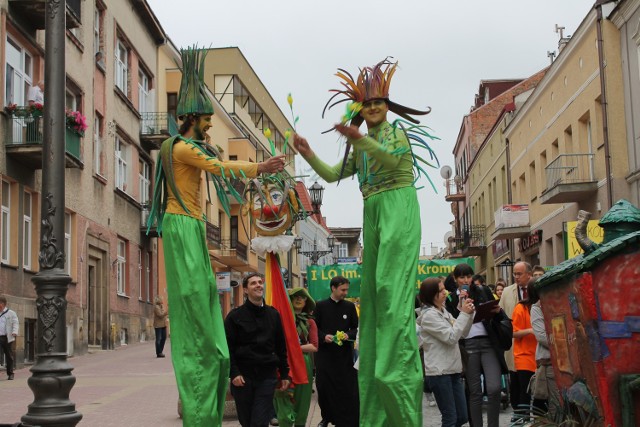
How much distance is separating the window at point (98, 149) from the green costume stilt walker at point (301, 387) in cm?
1847

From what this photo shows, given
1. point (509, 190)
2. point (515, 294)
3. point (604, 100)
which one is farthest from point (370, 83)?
point (509, 190)

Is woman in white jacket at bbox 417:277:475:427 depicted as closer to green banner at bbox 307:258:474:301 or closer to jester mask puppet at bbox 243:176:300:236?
jester mask puppet at bbox 243:176:300:236

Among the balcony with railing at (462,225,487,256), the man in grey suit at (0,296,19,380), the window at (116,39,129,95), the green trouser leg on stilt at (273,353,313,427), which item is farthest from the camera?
the balcony with railing at (462,225,487,256)

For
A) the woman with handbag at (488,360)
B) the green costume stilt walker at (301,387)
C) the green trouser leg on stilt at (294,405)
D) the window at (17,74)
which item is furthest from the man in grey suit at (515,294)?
the window at (17,74)

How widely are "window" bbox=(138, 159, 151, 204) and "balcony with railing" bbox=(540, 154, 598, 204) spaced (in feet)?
44.8

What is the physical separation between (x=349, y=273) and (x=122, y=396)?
6670mm

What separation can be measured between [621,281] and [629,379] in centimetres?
53

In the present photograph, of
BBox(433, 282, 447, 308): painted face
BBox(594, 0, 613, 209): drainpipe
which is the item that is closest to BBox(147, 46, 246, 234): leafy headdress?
BBox(433, 282, 447, 308): painted face

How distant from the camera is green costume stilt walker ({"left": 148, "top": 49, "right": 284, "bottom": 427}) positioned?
6.30m

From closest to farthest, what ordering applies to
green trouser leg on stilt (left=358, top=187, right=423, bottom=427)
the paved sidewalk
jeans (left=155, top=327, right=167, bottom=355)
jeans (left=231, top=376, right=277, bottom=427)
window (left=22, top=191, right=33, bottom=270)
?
1. green trouser leg on stilt (left=358, top=187, right=423, bottom=427)
2. jeans (left=231, top=376, right=277, bottom=427)
3. the paved sidewalk
4. window (left=22, top=191, right=33, bottom=270)
5. jeans (left=155, top=327, right=167, bottom=355)

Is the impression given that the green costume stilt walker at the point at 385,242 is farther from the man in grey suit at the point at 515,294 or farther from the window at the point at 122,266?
the window at the point at 122,266

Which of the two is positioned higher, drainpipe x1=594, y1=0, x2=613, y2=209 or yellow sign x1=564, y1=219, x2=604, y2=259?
drainpipe x1=594, y1=0, x2=613, y2=209

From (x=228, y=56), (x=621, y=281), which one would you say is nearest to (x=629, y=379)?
(x=621, y=281)

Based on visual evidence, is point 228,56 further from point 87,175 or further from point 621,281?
point 621,281
